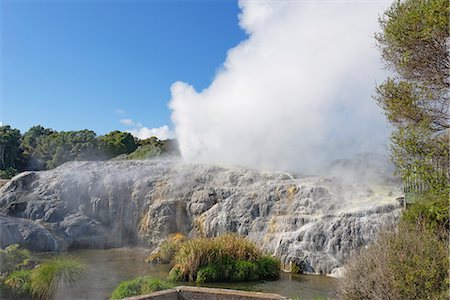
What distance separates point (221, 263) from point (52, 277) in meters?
4.83

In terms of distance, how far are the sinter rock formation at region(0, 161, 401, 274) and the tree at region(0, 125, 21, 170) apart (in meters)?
27.4

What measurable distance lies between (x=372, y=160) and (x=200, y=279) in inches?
486

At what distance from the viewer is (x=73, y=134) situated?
4994 cm

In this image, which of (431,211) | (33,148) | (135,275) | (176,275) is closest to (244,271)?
(176,275)

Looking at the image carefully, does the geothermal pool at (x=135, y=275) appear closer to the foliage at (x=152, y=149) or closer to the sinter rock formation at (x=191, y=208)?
the sinter rock formation at (x=191, y=208)

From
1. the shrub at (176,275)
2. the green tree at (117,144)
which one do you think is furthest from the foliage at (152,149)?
Answer: the shrub at (176,275)

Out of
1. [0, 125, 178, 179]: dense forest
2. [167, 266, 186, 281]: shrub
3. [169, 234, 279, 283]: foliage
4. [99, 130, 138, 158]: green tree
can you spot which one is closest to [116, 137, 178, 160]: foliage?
[0, 125, 178, 179]: dense forest

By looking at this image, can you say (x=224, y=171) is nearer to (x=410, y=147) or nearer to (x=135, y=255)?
(x=135, y=255)

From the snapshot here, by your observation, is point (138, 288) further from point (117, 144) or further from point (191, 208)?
point (117, 144)

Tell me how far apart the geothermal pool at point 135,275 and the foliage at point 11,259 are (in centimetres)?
Result: 146

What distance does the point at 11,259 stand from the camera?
35.5ft

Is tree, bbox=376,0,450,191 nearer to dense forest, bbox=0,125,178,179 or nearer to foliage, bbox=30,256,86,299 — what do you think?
foliage, bbox=30,256,86,299

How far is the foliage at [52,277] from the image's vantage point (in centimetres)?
871

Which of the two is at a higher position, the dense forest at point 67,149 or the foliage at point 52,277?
the dense forest at point 67,149
